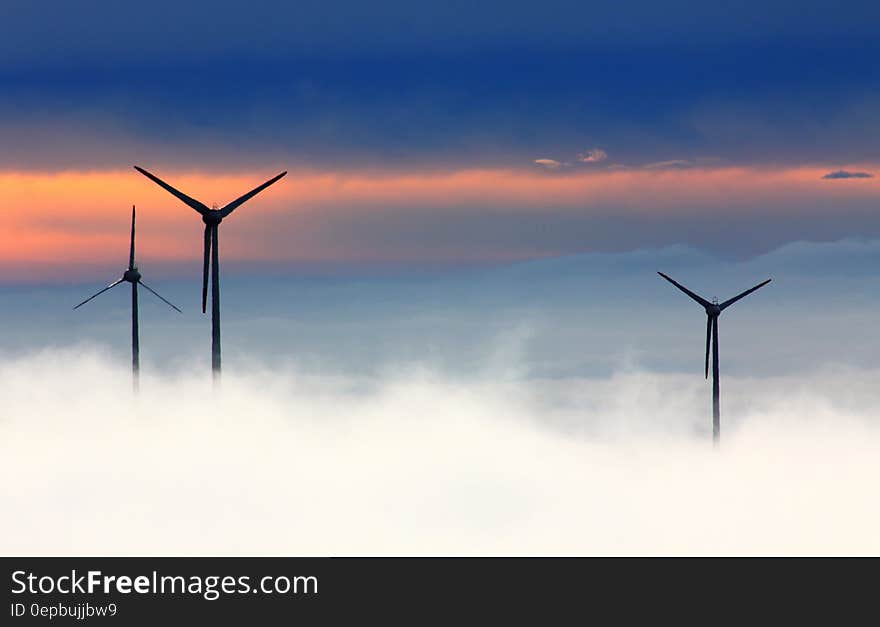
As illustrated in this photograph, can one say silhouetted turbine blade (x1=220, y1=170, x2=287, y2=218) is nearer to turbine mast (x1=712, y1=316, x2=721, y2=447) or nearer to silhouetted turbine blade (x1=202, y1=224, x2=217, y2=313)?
silhouetted turbine blade (x1=202, y1=224, x2=217, y2=313)

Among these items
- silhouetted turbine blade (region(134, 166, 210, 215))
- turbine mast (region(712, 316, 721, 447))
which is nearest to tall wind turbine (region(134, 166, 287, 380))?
silhouetted turbine blade (region(134, 166, 210, 215))

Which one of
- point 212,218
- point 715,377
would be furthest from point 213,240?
point 715,377

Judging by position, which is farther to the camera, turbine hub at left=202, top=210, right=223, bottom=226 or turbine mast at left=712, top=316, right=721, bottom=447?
turbine mast at left=712, top=316, right=721, bottom=447

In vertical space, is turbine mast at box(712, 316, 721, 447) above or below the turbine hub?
below

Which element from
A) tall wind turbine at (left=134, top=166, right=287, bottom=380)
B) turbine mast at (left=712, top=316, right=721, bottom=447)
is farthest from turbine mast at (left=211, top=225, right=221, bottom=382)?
turbine mast at (left=712, top=316, right=721, bottom=447)

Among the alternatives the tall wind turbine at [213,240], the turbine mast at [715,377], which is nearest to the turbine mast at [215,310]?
the tall wind turbine at [213,240]

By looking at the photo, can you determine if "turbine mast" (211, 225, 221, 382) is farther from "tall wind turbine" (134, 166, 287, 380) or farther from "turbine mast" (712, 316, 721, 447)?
"turbine mast" (712, 316, 721, 447)
